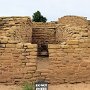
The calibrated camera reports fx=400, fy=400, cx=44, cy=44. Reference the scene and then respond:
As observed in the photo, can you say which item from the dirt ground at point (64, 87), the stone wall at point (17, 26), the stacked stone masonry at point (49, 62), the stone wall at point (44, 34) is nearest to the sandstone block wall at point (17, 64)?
the stacked stone masonry at point (49, 62)

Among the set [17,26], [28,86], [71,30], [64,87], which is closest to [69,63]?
[64,87]

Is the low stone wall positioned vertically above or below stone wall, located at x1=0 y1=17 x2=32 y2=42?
below

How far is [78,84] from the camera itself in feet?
31.6

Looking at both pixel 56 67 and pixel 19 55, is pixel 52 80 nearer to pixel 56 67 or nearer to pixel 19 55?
pixel 56 67

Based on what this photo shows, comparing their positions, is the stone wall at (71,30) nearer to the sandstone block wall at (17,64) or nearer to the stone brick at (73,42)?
the stone brick at (73,42)

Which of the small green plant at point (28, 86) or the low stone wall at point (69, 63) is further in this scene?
the low stone wall at point (69, 63)

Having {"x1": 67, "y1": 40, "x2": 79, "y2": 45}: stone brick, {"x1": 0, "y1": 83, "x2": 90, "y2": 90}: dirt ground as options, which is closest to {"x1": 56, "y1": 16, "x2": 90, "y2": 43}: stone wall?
{"x1": 67, "y1": 40, "x2": 79, "y2": 45}: stone brick

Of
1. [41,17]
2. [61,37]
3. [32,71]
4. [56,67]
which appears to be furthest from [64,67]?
[41,17]

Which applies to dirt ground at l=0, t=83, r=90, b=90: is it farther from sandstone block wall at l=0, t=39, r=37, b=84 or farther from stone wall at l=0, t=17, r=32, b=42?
stone wall at l=0, t=17, r=32, b=42

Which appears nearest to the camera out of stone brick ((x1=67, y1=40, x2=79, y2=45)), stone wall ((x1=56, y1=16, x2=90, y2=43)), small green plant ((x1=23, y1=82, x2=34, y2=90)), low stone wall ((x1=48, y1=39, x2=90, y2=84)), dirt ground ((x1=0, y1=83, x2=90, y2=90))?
small green plant ((x1=23, y1=82, x2=34, y2=90))

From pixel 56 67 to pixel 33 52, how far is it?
67 centimetres

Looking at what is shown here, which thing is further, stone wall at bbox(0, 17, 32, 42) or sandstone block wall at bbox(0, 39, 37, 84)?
stone wall at bbox(0, 17, 32, 42)

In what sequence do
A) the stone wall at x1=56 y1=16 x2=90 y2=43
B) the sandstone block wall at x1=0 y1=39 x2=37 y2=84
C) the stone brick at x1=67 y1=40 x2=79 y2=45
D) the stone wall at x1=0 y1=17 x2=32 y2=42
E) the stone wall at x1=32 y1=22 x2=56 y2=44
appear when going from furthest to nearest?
the stone wall at x1=32 y1=22 x2=56 y2=44 → the stone wall at x1=0 y1=17 x2=32 y2=42 → the stone wall at x1=56 y1=16 x2=90 y2=43 → the stone brick at x1=67 y1=40 x2=79 y2=45 → the sandstone block wall at x1=0 y1=39 x2=37 y2=84

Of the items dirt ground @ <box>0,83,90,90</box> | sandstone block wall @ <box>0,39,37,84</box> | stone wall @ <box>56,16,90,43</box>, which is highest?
stone wall @ <box>56,16,90,43</box>
